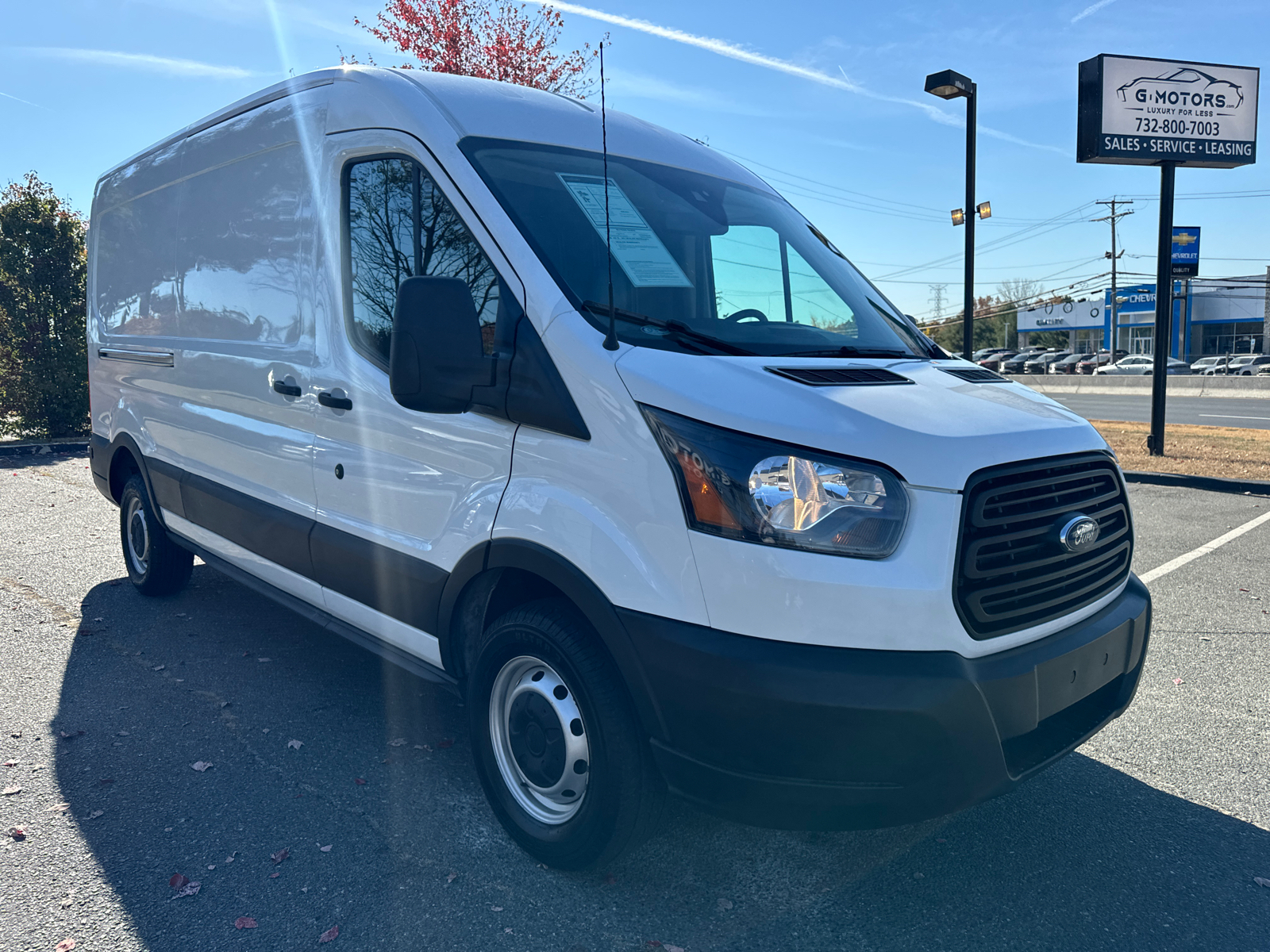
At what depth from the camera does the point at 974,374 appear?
3.18 m

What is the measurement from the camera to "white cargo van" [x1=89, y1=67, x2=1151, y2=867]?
2254 mm

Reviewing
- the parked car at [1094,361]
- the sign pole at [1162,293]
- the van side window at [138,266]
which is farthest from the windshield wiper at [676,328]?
the parked car at [1094,361]

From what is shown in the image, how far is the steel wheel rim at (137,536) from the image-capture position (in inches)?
224

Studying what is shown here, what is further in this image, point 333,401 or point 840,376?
point 333,401

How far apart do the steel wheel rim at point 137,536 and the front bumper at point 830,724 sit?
14.7 feet

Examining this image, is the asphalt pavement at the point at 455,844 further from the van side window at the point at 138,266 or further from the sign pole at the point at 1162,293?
the sign pole at the point at 1162,293

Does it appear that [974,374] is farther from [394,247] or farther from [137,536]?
[137,536]

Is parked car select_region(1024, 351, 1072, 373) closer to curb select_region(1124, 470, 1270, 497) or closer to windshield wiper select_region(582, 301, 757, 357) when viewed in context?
curb select_region(1124, 470, 1270, 497)

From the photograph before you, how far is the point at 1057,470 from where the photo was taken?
259 cm

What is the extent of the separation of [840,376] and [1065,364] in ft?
238

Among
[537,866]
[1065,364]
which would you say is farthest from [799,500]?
[1065,364]


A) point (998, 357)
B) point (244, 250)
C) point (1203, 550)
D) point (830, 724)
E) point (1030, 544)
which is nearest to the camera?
point (830, 724)

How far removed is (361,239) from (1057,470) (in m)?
2.55

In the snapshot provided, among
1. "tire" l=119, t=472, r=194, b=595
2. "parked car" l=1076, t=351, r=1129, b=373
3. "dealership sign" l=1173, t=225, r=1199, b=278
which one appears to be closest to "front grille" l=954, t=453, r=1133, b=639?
"tire" l=119, t=472, r=194, b=595
